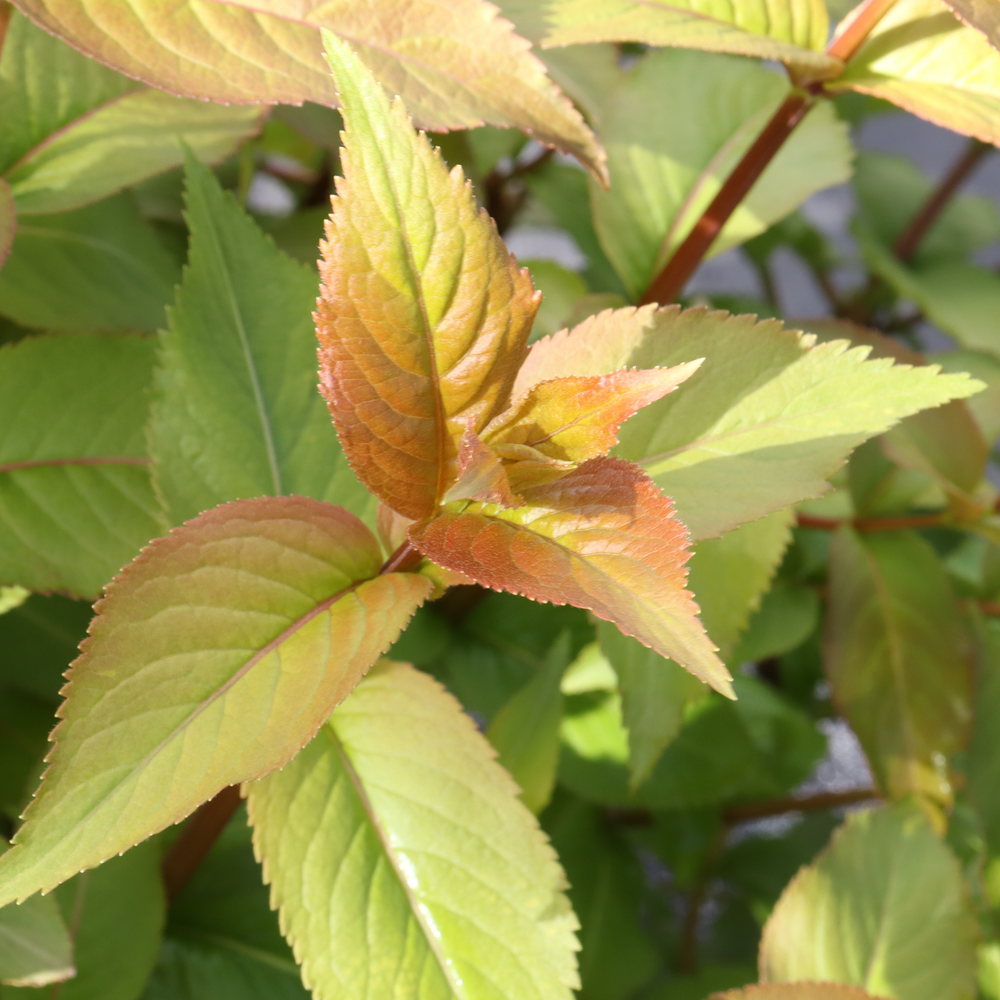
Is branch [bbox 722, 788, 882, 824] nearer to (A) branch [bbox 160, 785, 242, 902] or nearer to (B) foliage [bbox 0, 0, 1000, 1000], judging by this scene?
(B) foliage [bbox 0, 0, 1000, 1000]

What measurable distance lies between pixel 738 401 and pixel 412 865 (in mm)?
193

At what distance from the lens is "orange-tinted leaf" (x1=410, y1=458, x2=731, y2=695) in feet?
0.82

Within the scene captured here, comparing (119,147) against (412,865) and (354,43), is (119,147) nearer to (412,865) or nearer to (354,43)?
(354,43)

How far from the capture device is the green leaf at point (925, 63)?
38cm

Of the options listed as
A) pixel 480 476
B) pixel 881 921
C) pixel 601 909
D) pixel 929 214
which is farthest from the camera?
pixel 929 214

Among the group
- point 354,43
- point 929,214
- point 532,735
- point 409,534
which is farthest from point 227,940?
point 929,214

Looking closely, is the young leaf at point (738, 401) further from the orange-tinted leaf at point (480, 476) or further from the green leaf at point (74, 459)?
the green leaf at point (74, 459)

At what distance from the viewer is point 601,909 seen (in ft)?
2.45

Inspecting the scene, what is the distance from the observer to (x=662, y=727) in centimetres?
42

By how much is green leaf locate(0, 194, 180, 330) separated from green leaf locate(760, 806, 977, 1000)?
0.44 m

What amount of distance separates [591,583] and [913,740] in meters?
0.37

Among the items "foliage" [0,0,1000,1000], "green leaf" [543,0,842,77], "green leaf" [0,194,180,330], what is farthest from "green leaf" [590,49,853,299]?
"green leaf" [0,194,180,330]

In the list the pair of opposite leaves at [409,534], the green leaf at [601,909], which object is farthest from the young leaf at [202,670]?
the green leaf at [601,909]

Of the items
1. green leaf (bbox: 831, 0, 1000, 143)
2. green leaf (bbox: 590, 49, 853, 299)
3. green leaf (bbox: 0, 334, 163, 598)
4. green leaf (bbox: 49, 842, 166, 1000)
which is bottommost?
green leaf (bbox: 49, 842, 166, 1000)
